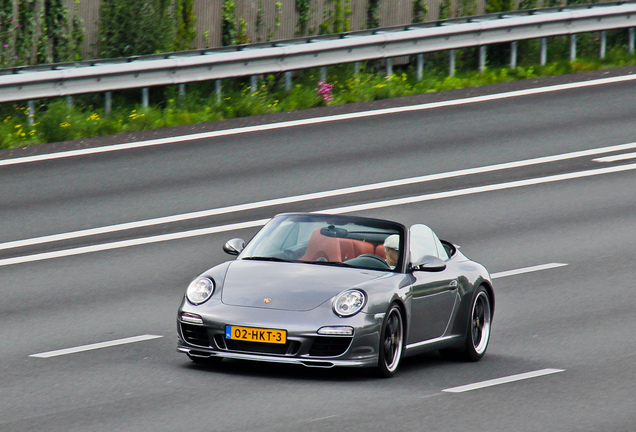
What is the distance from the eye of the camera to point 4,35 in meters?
22.3

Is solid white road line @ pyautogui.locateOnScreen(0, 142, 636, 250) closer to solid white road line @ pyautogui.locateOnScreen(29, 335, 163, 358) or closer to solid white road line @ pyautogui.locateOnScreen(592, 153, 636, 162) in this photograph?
solid white road line @ pyautogui.locateOnScreen(592, 153, 636, 162)

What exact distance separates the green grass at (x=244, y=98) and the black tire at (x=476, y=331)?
1053cm

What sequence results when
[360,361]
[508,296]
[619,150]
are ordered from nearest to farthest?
[360,361]
[508,296]
[619,150]

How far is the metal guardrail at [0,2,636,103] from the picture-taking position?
20688 millimetres

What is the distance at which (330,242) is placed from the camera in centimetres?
1050

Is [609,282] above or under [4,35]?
under

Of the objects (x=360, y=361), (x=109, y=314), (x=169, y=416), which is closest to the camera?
(x=169, y=416)

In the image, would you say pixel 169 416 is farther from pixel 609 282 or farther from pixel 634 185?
pixel 634 185

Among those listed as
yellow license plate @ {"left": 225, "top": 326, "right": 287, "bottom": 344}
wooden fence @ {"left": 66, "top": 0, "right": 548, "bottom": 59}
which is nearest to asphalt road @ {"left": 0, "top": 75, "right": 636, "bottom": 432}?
yellow license plate @ {"left": 225, "top": 326, "right": 287, "bottom": 344}

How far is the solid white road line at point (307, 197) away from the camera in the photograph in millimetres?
15531

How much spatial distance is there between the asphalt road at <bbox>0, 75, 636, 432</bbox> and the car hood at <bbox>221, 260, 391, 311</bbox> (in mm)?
554

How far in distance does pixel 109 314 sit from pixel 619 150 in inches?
440

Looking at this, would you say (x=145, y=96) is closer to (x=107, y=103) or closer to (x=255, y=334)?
(x=107, y=103)

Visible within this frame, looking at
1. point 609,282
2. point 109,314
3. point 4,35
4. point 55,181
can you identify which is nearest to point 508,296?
point 609,282
